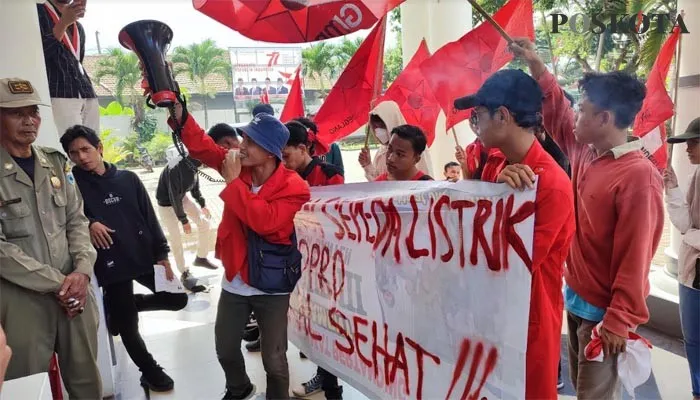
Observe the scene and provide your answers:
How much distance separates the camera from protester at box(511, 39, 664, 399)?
1737 millimetres

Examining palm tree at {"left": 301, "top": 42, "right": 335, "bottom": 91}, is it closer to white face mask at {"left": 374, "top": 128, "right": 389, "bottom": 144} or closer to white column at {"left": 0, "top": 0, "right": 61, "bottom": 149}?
white face mask at {"left": 374, "top": 128, "right": 389, "bottom": 144}

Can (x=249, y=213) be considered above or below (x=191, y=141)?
below

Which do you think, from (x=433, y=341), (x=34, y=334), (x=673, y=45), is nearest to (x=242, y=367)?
(x=34, y=334)

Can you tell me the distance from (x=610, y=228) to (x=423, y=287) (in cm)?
73

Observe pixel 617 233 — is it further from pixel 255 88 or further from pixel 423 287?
pixel 255 88

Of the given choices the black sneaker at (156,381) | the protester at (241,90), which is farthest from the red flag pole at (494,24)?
the protester at (241,90)

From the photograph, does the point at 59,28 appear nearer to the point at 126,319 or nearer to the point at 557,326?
the point at 126,319

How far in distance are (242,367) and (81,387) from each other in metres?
0.73

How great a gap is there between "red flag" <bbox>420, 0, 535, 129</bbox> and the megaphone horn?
215 centimetres

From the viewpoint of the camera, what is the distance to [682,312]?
107 inches

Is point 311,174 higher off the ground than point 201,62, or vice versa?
point 201,62

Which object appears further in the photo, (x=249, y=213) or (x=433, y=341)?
(x=249, y=213)

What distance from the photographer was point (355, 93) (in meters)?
3.91
